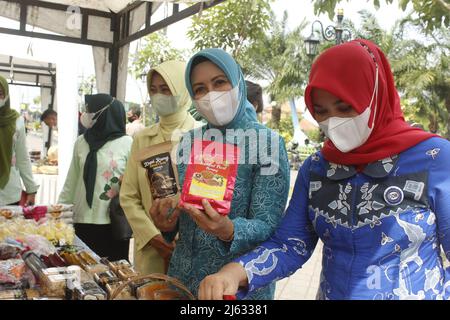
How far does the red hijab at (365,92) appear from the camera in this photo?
4.14ft

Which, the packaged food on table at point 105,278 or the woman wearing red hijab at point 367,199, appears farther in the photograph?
the packaged food on table at point 105,278

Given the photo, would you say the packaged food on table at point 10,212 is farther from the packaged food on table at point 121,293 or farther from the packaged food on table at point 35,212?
the packaged food on table at point 121,293

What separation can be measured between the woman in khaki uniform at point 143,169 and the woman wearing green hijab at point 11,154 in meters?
1.69

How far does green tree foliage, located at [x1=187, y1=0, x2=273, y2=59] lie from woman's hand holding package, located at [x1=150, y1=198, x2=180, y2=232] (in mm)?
6813

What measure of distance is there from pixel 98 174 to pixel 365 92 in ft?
6.98

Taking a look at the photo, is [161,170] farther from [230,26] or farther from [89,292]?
[230,26]

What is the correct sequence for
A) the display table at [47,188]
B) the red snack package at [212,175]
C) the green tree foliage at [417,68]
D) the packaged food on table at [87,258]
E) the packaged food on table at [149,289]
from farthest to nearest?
the green tree foliage at [417,68] → the display table at [47,188] → the packaged food on table at [87,258] → the packaged food on table at [149,289] → the red snack package at [212,175]

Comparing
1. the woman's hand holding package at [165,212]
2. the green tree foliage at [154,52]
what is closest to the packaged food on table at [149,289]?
the woman's hand holding package at [165,212]

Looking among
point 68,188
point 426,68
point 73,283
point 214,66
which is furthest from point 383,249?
point 426,68

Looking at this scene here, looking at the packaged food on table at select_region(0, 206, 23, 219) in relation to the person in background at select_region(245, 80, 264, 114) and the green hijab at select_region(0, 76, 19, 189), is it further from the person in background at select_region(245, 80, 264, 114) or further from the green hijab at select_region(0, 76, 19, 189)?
the person in background at select_region(245, 80, 264, 114)

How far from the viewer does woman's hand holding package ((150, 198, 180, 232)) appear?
1.67m

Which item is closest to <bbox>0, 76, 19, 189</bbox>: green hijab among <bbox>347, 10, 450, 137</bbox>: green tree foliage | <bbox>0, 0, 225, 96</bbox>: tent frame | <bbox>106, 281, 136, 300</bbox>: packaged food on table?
<bbox>0, 0, 225, 96</bbox>: tent frame

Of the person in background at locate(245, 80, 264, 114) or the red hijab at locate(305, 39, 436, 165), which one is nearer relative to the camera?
the red hijab at locate(305, 39, 436, 165)
